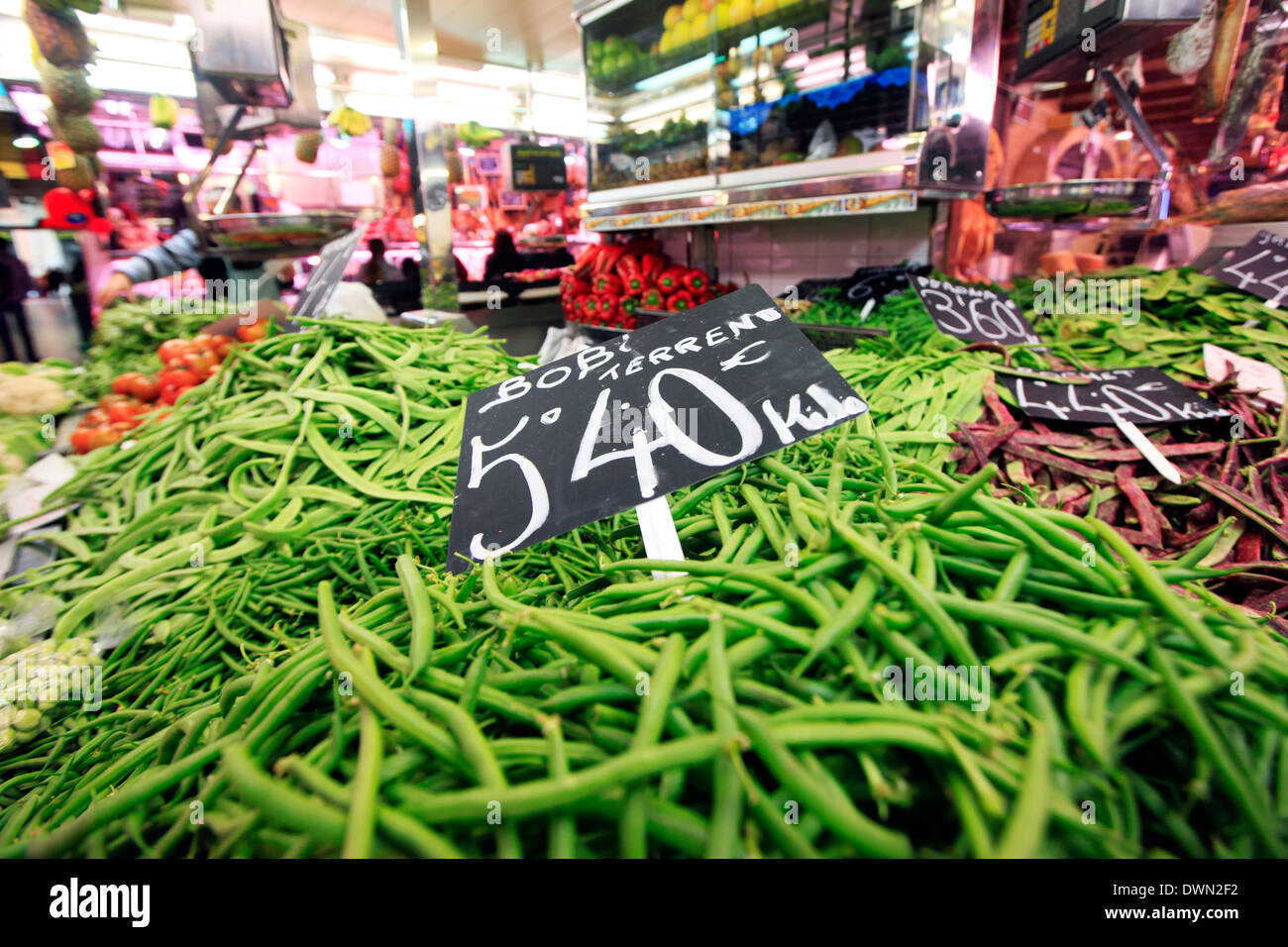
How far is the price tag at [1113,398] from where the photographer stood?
1.56 m

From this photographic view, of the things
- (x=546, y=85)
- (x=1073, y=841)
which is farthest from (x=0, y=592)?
(x=546, y=85)

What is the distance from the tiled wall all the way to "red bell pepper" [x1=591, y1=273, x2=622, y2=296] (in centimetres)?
84

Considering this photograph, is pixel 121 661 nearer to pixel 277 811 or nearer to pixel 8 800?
pixel 8 800

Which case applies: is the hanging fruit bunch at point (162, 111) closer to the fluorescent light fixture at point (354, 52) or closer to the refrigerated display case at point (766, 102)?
the fluorescent light fixture at point (354, 52)

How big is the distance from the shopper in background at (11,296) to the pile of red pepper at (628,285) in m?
3.43

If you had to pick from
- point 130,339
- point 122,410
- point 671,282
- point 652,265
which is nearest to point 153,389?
point 122,410

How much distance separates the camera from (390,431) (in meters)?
1.58

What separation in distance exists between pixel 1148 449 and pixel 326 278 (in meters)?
2.49

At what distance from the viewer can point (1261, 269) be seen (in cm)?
234

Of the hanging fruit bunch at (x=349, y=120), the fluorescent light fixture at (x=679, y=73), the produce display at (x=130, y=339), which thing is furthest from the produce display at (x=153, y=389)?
the hanging fruit bunch at (x=349, y=120)

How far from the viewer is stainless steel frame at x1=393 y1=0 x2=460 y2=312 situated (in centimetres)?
372

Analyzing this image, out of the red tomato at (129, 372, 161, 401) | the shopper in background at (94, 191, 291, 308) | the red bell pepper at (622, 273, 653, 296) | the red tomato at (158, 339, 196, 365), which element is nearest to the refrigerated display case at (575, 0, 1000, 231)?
the red bell pepper at (622, 273, 653, 296)

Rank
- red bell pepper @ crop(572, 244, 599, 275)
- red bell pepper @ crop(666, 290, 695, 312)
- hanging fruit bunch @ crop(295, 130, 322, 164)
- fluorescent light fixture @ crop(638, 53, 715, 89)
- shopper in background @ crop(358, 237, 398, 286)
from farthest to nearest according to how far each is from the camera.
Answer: shopper in background @ crop(358, 237, 398, 286)
red bell pepper @ crop(572, 244, 599, 275)
hanging fruit bunch @ crop(295, 130, 322, 164)
red bell pepper @ crop(666, 290, 695, 312)
fluorescent light fixture @ crop(638, 53, 715, 89)

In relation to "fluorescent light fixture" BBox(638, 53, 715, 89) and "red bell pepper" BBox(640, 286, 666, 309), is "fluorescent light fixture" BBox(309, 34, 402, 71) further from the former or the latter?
"red bell pepper" BBox(640, 286, 666, 309)
